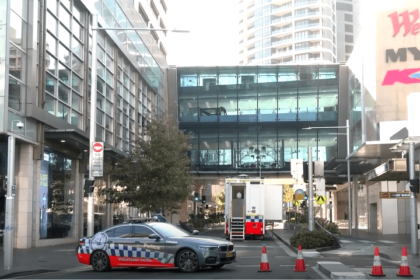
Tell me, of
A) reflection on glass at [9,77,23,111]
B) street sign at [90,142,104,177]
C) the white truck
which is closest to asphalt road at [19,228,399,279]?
street sign at [90,142,104,177]

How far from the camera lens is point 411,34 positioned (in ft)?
128

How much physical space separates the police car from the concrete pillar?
10.2 meters

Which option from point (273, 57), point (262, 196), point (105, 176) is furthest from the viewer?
point (273, 57)

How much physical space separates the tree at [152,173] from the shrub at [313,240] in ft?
35.5

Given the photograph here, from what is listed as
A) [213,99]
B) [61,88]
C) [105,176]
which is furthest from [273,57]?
[61,88]

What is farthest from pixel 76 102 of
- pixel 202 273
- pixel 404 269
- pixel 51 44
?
pixel 404 269

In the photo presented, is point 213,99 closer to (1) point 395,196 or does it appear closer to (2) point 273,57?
(1) point 395,196

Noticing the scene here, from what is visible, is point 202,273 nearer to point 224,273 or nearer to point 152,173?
point 224,273

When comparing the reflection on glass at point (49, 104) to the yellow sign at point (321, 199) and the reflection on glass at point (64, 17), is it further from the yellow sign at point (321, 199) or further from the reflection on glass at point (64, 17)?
the yellow sign at point (321, 199)

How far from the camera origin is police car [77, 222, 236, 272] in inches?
668

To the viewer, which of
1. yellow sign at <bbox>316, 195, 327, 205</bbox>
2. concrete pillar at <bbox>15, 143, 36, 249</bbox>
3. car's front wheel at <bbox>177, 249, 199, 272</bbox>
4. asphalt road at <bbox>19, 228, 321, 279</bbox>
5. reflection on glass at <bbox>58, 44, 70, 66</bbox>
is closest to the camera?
asphalt road at <bbox>19, 228, 321, 279</bbox>

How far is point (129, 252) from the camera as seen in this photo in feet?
57.9

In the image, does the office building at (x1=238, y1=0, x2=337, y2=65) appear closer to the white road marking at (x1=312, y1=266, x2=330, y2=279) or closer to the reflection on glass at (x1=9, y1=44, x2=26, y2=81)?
the reflection on glass at (x1=9, y1=44, x2=26, y2=81)

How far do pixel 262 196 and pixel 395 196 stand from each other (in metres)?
10.8
